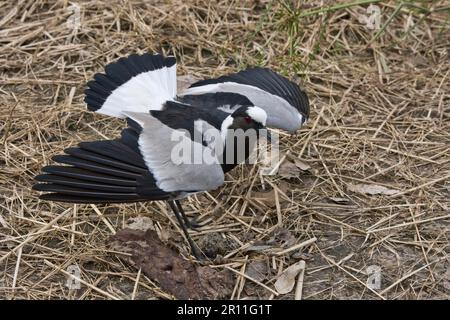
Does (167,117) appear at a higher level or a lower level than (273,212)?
higher

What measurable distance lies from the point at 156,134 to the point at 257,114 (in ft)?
1.98

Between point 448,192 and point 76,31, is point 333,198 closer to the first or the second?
point 448,192

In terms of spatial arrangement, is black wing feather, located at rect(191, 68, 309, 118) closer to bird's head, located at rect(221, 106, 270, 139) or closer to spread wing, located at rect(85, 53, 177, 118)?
spread wing, located at rect(85, 53, 177, 118)

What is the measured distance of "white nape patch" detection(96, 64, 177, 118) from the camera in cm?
497

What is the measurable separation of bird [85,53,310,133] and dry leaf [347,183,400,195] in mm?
510

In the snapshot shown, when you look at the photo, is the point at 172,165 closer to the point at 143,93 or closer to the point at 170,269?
the point at 170,269

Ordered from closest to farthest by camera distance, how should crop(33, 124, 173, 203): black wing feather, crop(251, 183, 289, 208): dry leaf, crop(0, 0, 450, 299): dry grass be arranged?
crop(33, 124, 173, 203): black wing feather < crop(0, 0, 450, 299): dry grass < crop(251, 183, 289, 208): dry leaf

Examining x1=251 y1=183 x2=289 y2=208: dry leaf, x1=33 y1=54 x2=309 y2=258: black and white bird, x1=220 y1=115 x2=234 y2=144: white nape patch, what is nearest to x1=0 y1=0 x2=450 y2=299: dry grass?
x1=251 y1=183 x2=289 y2=208: dry leaf

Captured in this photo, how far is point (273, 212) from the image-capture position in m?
5.02

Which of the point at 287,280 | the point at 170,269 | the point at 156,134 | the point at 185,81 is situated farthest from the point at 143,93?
the point at 287,280

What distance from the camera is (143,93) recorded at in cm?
509
